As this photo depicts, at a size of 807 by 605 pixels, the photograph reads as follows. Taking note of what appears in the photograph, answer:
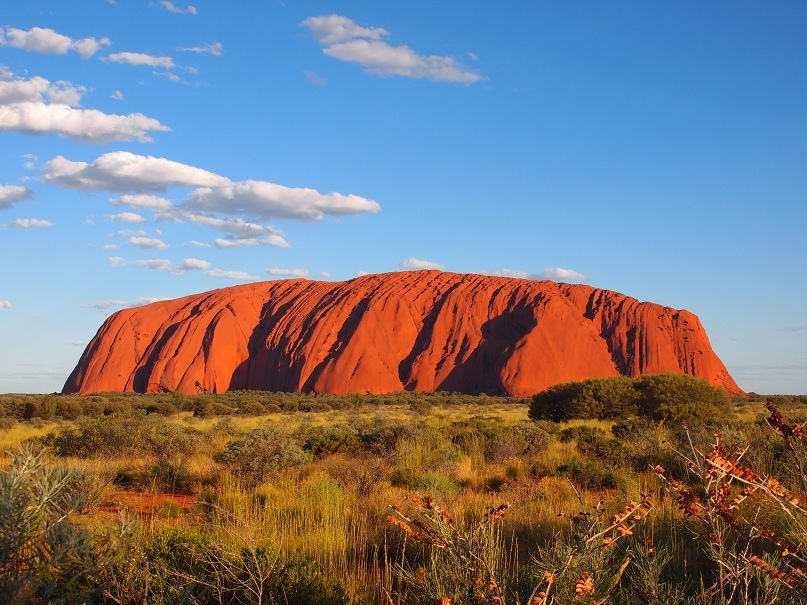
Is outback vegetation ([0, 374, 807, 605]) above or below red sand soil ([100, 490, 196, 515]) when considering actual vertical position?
above

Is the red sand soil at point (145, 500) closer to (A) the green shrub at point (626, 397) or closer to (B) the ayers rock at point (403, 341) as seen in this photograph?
(A) the green shrub at point (626, 397)

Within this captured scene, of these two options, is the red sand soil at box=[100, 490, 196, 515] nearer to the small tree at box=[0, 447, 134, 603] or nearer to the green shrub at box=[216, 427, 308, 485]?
the green shrub at box=[216, 427, 308, 485]

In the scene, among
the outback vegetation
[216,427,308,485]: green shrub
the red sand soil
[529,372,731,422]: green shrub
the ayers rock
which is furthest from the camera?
the ayers rock

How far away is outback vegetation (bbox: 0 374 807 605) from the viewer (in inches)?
101

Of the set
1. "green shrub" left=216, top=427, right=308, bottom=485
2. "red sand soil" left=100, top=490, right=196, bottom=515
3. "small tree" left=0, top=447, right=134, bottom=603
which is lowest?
"red sand soil" left=100, top=490, right=196, bottom=515

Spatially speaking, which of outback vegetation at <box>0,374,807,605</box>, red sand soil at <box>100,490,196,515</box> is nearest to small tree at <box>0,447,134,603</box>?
outback vegetation at <box>0,374,807,605</box>

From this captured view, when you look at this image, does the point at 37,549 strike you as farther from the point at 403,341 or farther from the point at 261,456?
the point at 403,341

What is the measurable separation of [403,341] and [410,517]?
2560 inches

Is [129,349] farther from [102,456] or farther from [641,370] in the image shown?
[102,456]

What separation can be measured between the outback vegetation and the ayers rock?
4678 cm

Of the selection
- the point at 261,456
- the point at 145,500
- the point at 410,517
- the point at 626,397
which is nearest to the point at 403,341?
the point at 626,397

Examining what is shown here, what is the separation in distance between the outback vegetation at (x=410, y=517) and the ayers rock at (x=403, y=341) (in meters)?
46.8

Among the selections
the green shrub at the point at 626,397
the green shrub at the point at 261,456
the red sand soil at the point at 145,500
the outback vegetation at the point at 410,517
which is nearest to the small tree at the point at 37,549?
the outback vegetation at the point at 410,517

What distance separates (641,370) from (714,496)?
68.3 meters
